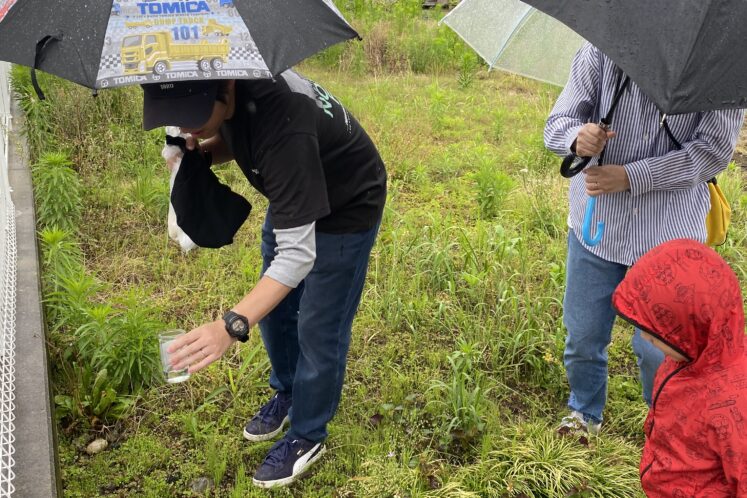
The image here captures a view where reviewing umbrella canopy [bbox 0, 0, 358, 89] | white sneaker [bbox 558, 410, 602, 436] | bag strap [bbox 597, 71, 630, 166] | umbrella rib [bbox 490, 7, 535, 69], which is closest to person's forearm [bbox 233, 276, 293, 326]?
umbrella canopy [bbox 0, 0, 358, 89]

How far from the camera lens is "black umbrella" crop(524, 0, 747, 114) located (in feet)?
5.68

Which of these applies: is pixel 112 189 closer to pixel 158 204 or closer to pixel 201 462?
pixel 158 204

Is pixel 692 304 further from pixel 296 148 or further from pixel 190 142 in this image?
pixel 190 142

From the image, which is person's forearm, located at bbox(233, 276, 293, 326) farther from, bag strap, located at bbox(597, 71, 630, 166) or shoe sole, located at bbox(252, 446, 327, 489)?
bag strap, located at bbox(597, 71, 630, 166)

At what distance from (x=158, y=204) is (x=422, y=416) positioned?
2.29m

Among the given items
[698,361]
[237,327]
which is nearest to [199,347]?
[237,327]

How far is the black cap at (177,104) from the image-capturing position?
190cm

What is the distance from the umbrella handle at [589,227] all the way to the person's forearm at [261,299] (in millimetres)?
1071

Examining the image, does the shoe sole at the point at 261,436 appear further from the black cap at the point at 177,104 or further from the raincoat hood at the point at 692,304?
the raincoat hood at the point at 692,304

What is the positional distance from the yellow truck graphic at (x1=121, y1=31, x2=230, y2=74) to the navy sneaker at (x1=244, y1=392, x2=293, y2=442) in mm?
1507

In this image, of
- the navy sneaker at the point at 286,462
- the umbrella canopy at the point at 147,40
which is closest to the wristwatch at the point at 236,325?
the umbrella canopy at the point at 147,40

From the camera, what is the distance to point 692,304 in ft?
5.79

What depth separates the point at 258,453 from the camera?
2840mm

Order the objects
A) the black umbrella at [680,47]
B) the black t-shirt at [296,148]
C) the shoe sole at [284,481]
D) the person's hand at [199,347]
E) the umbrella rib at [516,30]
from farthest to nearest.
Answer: the umbrella rib at [516,30] → the shoe sole at [284,481] → the black t-shirt at [296,148] → the person's hand at [199,347] → the black umbrella at [680,47]
